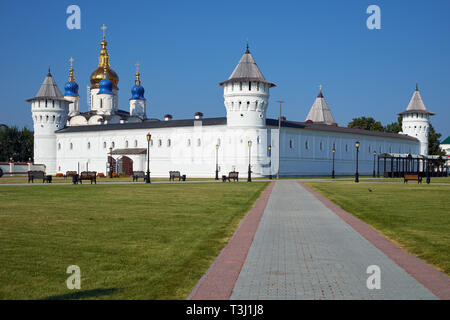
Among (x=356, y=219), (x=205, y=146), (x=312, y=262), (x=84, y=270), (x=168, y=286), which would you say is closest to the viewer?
(x=168, y=286)

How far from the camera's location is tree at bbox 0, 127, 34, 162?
85250mm

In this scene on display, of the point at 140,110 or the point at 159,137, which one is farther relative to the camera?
the point at 140,110

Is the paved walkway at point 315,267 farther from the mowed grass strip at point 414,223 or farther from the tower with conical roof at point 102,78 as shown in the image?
the tower with conical roof at point 102,78

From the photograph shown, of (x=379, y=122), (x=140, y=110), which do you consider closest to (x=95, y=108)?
(x=140, y=110)

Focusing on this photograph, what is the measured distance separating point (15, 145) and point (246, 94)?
1951 inches

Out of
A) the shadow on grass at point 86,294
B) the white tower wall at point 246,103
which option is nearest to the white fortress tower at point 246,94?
the white tower wall at point 246,103

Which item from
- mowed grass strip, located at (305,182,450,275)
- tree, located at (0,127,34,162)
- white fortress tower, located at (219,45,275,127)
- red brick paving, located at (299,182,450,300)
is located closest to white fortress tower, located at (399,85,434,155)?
white fortress tower, located at (219,45,275,127)

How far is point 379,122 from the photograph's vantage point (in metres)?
96.9

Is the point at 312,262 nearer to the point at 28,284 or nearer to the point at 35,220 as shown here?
the point at 28,284

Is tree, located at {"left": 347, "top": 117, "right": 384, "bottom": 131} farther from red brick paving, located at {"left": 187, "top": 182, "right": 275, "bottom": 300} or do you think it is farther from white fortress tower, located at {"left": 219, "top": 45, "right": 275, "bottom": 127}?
red brick paving, located at {"left": 187, "top": 182, "right": 275, "bottom": 300}

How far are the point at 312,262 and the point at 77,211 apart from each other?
895 cm

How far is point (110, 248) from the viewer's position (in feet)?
29.0

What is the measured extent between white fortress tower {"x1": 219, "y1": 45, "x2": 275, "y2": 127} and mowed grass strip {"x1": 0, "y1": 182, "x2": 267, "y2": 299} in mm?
41388

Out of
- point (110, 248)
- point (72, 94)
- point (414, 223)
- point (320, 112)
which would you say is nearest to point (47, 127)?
point (72, 94)
